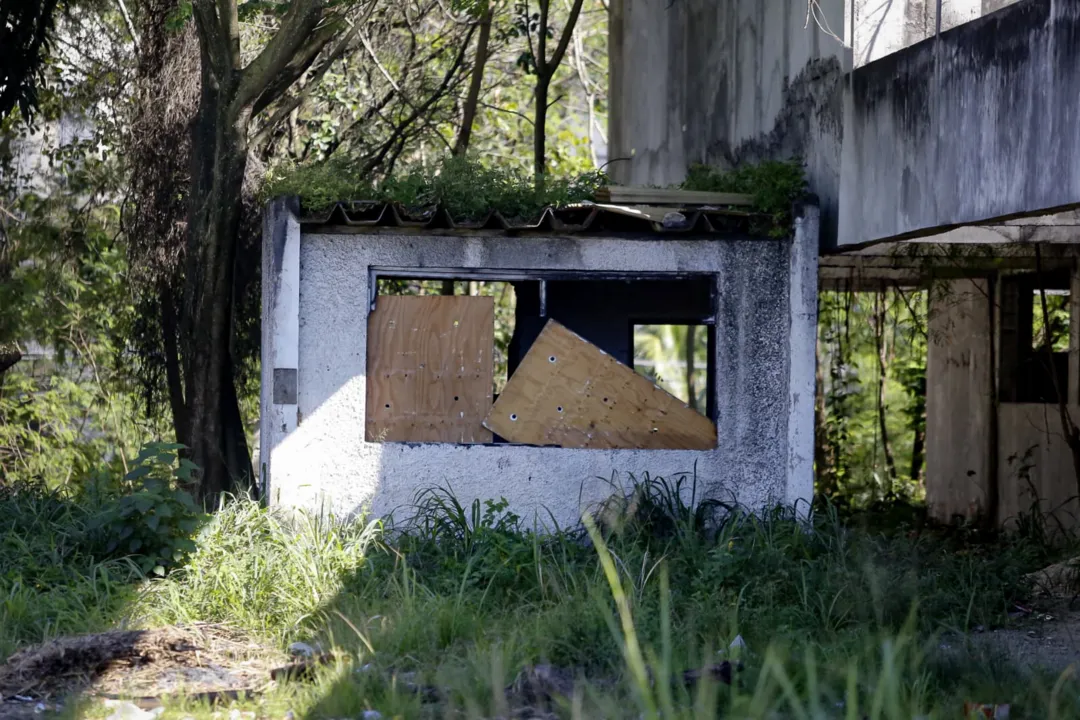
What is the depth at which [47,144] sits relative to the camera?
13.4 meters

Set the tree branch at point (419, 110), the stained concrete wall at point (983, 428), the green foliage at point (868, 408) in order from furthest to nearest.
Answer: the green foliage at point (868, 408)
the tree branch at point (419, 110)
the stained concrete wall at point (983, 428)

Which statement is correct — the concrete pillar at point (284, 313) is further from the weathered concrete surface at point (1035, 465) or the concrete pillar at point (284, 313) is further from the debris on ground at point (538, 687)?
the weathered concrete surface at point (1035, 465)

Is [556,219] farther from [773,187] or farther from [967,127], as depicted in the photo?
[967,127]

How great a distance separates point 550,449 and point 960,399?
19.1 ft

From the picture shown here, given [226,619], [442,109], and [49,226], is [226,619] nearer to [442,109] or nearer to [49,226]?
[49,226]

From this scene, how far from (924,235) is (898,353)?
8.58m

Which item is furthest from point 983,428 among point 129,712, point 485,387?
point 129,712

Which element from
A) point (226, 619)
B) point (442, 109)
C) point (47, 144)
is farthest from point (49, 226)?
point (226, 619)

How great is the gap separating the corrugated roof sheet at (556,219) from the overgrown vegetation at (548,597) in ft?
5.83

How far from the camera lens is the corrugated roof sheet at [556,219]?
818cm

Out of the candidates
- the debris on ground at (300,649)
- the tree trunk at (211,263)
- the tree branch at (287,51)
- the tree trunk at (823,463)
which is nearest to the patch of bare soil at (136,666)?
the debris on ground at (300,649)

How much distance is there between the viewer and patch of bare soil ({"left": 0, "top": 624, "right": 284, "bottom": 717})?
586 centimetres

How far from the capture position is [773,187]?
8.55 meters

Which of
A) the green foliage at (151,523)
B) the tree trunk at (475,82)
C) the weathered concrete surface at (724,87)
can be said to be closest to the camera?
the green foliage at (151,523)
